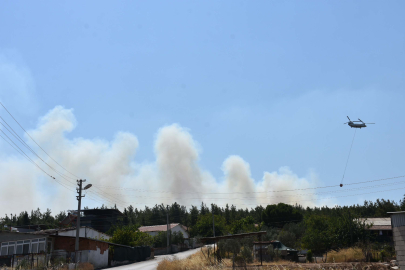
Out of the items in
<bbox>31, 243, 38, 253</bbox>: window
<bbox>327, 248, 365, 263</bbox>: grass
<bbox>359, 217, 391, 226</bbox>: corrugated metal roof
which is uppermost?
<bbox>359, 217, 391, 226</bbox>: corrugated metal roof

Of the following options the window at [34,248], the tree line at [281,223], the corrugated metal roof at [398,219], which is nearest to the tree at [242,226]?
the tree line at [281,223]

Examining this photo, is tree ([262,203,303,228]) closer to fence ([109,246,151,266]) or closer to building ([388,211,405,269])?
fence ([109,246,151,266])

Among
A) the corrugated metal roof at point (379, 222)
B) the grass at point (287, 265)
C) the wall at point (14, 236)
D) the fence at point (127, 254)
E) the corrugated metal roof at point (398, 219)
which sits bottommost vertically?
the fence at point (127, 254)

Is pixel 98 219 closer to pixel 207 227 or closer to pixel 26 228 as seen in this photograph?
pixel 26 228

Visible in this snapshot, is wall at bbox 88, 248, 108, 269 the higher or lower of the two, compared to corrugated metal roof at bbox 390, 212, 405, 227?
lower

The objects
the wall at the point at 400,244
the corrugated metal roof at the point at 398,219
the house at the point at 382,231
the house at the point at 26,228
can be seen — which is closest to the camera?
the wall at the point at 400,244

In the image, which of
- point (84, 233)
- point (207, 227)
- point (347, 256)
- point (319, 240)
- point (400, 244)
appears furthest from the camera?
point (207, 227)

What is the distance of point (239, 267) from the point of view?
94.2 ft

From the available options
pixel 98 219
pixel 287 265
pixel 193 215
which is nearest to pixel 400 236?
pixel 287 265

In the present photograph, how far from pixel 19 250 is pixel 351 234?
131 ft

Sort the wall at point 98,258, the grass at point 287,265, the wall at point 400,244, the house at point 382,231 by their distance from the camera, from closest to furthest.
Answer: the wall at point 400,244, the grass at point 287,265, the wall at point 98,258, the house at point 382,231

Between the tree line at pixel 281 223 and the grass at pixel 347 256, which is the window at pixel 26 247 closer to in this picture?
the tree line at pixel 281 223

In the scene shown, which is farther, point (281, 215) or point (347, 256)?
point (281, 215)

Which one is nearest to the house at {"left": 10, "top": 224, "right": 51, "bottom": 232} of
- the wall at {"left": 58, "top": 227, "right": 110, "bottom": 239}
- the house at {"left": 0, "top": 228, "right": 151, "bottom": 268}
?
the wall at {"left": 58, "top": 227, "right": 110, "bottom": 239}
